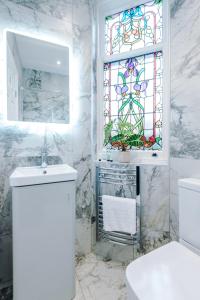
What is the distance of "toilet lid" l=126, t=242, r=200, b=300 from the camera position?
83 centimetres

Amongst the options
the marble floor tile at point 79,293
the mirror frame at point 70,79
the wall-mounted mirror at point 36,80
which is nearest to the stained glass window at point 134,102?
the mirror frame at point 70,79

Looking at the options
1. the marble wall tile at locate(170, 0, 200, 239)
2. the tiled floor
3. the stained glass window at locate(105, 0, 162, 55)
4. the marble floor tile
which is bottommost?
the marble floor tile

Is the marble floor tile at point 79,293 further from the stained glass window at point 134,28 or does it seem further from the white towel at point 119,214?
the stained glass window at point 134,28

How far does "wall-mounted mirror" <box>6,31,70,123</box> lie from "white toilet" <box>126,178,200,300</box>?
1.17 meters

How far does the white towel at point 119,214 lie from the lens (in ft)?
5.53

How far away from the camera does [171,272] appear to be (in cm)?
97

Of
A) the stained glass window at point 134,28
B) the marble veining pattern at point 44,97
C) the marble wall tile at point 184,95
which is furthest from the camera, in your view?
the stained glass window at point 134,28

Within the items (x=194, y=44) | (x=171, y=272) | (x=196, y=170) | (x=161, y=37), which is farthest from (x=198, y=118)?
(x=171, y=272)

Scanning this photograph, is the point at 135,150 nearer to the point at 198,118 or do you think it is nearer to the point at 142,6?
the point at 198,118

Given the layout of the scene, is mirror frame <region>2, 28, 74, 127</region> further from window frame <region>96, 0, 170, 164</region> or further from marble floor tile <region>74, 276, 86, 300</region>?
marble floor tile <region>74, 276, 86, 300</region>

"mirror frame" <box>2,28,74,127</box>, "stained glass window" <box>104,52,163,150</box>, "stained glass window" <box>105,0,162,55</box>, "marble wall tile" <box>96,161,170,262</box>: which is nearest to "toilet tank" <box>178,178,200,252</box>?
"marble wall tile" <box>96,161,170,262</box>

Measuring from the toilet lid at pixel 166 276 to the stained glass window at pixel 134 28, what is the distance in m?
1.65

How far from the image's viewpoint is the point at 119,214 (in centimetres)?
174

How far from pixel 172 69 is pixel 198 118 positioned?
438mm
